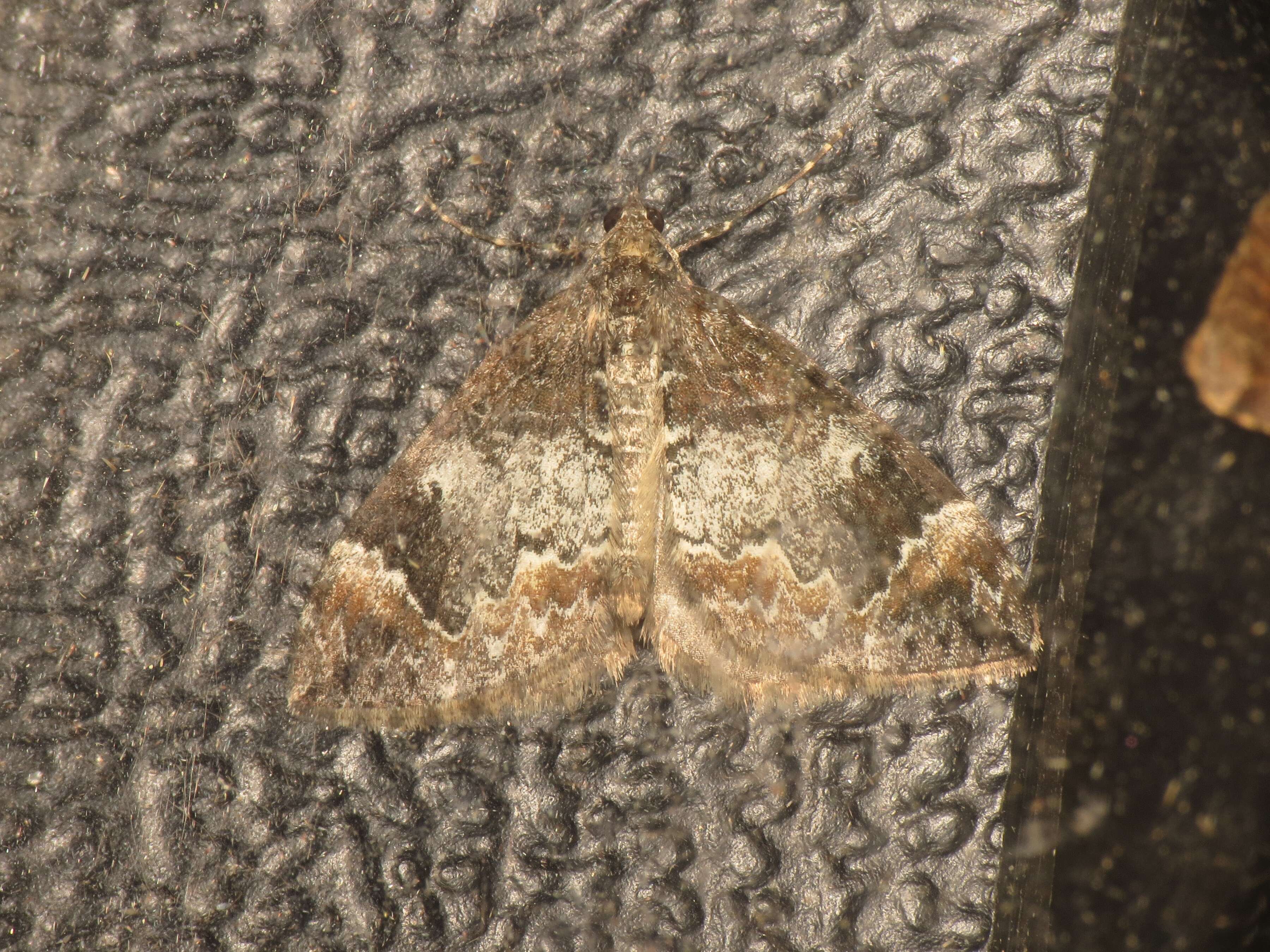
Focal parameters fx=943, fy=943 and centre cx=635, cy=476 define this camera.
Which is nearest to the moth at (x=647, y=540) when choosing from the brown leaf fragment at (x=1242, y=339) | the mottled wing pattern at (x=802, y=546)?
the mottled wing pattern at (x=802, y=546)

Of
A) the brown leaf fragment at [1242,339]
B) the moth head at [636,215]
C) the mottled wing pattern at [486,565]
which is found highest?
the moth head at [636,215]

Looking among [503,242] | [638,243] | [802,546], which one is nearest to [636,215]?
[638,243]

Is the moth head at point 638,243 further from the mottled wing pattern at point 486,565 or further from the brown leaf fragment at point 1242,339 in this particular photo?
the brown leaf fragment at point 1242,339

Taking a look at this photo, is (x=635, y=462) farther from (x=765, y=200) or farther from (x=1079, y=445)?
(x=1079, y=445)

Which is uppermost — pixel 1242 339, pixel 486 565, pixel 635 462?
pixel 1242 339

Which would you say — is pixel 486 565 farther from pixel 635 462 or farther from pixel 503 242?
pixel 503 242

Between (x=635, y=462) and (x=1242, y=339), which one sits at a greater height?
(x=1242, y=339)

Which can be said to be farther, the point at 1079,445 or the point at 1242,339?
the point at 1242,339
